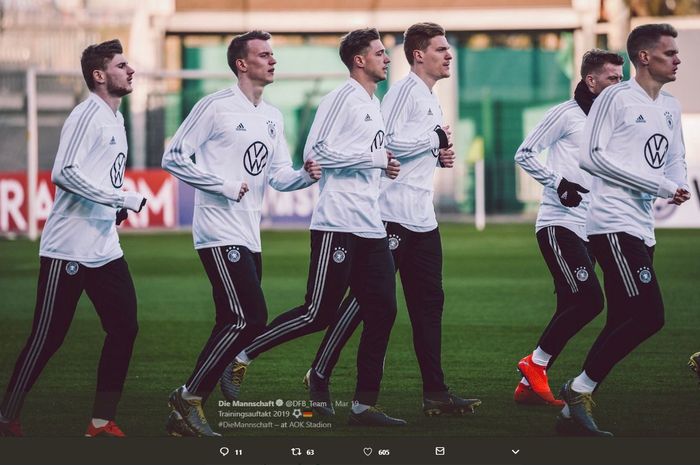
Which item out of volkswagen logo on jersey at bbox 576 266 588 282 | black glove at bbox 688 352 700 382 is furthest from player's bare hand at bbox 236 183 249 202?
black glove at bbox 688 352 700 382

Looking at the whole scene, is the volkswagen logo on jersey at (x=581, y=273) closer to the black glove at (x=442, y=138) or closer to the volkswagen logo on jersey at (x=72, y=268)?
the black glove at (x=442, y=138)

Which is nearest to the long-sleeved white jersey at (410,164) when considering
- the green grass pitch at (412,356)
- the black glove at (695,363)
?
the green grass pitch at (412,356)

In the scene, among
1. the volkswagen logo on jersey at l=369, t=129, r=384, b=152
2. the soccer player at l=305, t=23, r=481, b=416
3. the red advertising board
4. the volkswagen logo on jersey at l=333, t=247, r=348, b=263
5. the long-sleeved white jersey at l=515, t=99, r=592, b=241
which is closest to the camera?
the volkswagen logo on jersey at l=333, t=247, r=348, b=263

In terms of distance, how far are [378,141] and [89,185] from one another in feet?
5.76

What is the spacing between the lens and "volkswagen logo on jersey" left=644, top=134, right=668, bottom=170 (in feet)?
24.4

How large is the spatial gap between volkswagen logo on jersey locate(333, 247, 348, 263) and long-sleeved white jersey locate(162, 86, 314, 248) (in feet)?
1.44

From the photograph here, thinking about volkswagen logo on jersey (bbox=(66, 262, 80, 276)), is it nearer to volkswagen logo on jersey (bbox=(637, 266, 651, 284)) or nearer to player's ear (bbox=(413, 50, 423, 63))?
player's ear (bbox=(413, 50, 423, 63))

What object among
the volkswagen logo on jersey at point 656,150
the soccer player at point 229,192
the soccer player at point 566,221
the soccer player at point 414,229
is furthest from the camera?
the soccer player at point 566,221

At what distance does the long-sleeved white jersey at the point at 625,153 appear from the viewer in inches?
290

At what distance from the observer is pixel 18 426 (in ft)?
23.4

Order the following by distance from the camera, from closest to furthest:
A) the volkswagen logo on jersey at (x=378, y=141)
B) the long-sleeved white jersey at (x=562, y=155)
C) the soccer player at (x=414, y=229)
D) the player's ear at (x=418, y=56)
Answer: the volkswagen logo on jersey at (x=378, y=141) → the soccer player at (x=414, y=229) → the player's ear at (x=418, y=56) → the long-sleeved white jersey at (x=562, y=155)

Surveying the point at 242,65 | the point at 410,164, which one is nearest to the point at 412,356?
the point at 410,164

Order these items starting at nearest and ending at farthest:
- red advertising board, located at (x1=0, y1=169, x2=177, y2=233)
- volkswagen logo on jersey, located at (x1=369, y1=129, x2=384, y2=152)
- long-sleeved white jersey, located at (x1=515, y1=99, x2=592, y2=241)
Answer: volkswagen logo on jersey, located at (x1=369, y1=129, x2=384, y2=152), long-sleeved white jersey, located at (x1=515, y1=99, x2=592, y2=241), red advertising board, located at (x1=0, y1=169, x2=177, y2=233)

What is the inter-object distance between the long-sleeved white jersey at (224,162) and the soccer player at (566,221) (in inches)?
74.5
